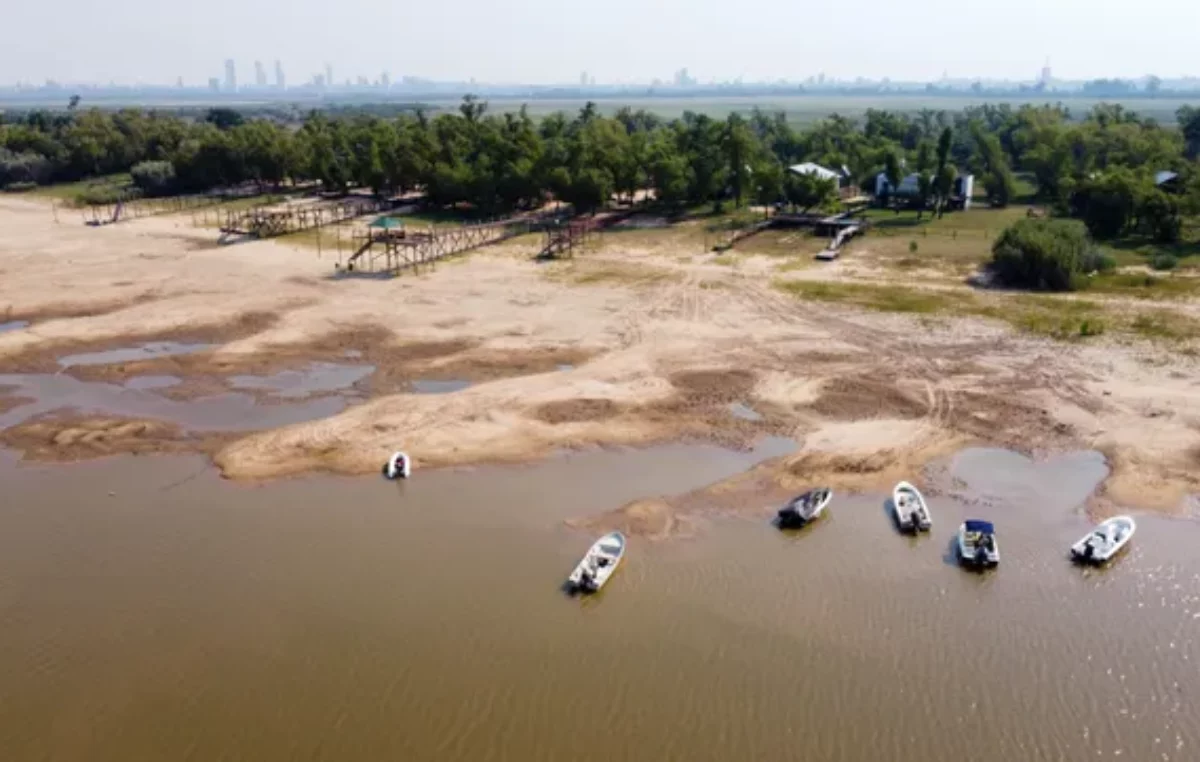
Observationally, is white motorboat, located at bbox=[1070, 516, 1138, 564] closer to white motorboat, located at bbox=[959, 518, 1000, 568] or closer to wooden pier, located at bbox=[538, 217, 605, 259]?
white motorboat, located at bbox=[959, 518, 1000, 568]

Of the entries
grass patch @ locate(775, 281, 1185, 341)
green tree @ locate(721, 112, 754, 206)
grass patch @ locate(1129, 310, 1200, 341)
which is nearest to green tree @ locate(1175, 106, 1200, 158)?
green tree @ locate(721, 112, 754, 206)

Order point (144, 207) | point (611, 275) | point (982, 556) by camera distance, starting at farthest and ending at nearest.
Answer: point (144, 207) → point (611, 275) → point (982, 556)

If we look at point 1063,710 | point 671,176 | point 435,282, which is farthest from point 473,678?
point 671,176

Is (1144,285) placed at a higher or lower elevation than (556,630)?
higher

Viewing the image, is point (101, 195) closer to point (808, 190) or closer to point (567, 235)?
point (567, 235)

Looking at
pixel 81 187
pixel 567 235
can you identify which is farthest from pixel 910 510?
pixel 81 187

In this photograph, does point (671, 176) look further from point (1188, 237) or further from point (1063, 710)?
point (1063, 710)

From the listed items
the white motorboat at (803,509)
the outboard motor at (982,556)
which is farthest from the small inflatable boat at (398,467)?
the outboard motor at (982,556)
